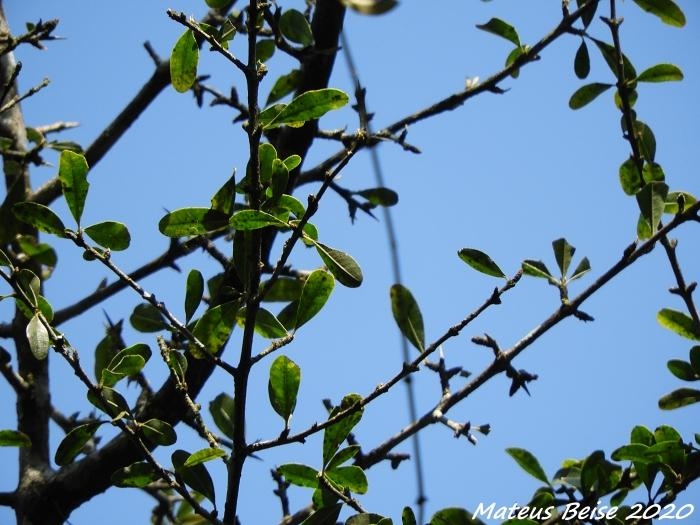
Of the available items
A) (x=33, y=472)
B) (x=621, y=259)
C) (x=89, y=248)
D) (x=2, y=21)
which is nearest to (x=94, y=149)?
(x=2, y=21)

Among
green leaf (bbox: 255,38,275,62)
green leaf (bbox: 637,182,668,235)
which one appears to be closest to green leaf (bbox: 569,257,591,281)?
green leaf (bbox: 637,182,668,235)

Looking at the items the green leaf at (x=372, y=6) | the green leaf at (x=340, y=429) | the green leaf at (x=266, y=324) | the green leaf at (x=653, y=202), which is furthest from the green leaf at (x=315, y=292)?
the green leaf at (x=372, y=6)

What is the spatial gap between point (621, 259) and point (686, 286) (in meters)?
0.29

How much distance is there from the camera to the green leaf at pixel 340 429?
136 cm

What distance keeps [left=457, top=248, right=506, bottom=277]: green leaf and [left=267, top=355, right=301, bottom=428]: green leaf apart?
39cm

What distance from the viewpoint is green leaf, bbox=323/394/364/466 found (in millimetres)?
1359

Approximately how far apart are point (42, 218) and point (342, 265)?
0.56 meters

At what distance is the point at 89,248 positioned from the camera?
4.25 feet

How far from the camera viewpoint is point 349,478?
1.37m

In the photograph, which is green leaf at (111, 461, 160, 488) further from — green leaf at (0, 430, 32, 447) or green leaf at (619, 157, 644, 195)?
green leaf at (619, 157, 644, 195)

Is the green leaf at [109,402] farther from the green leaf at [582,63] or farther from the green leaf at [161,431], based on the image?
the green leaf at [582,63]

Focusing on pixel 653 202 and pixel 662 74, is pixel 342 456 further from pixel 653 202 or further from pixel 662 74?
pixel 662 74

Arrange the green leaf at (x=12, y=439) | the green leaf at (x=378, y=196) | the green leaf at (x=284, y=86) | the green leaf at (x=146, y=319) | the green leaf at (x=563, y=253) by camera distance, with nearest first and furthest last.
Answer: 1. the green leaf at (x=563, y=253)
2. the green leaf at (x=12, y=439)
3. the green leaf at (x=146, y=319)
4. the green leaf at (x=284, y=86)
5. the green leaf at (x=378, y=196)

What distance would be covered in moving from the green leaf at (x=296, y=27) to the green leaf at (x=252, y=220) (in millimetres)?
846
